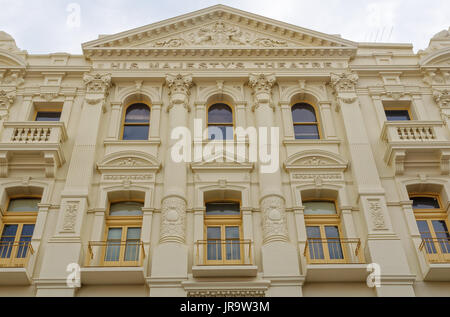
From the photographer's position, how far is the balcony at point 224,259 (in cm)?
1297

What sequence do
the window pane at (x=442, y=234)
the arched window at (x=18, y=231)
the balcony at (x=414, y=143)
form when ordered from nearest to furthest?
1. the arched window at (x=18, y=231)
2. the window pane at (x=442, y=234)
3. the balcony at (x=414, y=143)

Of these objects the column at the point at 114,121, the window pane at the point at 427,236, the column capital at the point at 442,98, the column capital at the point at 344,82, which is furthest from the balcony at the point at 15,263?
the column capital at the point at 442,98

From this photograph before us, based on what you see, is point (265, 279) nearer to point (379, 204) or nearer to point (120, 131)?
point (379, 204)

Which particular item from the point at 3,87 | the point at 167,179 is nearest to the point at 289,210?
the point at 167,179

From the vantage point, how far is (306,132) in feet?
59.5

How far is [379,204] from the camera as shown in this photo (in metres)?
14.9

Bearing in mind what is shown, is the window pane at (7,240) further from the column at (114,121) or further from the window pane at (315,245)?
the window pane at (315,245)

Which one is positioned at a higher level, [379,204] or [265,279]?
[379,204]

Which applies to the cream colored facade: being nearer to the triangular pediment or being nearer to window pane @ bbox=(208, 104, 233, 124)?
the triangular pediment

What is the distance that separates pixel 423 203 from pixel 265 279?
20.3ft

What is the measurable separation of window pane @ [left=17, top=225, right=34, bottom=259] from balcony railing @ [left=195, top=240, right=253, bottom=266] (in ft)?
16.2

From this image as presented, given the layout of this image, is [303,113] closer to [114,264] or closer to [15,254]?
[114,264]

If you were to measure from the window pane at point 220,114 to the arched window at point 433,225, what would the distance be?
7032 millimetres

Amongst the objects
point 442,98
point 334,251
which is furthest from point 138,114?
point 442,98
